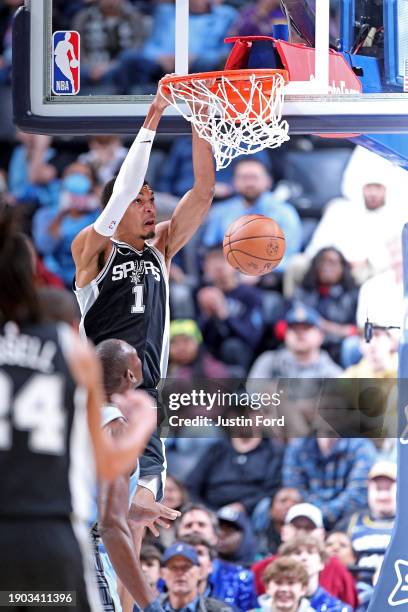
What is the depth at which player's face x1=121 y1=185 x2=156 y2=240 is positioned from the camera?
18.2ft

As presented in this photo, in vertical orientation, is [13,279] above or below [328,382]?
above

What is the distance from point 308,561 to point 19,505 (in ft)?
12.4

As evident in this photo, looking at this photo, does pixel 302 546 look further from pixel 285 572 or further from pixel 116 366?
pixel 116 366

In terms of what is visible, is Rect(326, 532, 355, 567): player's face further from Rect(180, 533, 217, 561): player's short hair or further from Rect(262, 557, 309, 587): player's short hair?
Rect(180, 533, 217, 561): player's short hair

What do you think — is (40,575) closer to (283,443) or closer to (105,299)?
(105,299)

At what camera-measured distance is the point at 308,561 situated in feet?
22.0

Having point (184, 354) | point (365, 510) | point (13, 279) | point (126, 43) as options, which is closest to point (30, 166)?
point (126, 43)

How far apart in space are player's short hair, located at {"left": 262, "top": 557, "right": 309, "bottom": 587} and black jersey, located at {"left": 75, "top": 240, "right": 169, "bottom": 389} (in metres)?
1.68

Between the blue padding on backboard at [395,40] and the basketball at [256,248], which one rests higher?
the blue padding on backboard at [395,40]

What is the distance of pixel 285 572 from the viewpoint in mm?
6672

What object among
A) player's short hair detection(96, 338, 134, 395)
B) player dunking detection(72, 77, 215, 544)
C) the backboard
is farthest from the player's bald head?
the backboard

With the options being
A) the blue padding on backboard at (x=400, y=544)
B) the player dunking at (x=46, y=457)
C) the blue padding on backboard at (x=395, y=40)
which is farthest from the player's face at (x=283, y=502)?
the player dunking at (x=46, y=457)

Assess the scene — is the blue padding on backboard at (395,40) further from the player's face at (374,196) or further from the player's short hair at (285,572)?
the player's short hair at (285,572)

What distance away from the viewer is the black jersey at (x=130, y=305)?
5.51 metres
